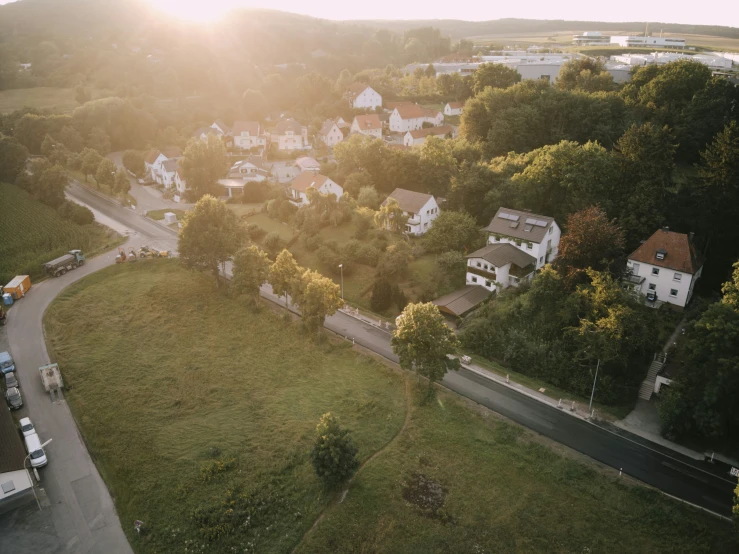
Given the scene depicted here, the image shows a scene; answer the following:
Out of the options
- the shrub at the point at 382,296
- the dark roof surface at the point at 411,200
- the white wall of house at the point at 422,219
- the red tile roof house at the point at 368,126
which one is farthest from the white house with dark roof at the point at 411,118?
the shrub at the point at 382,296

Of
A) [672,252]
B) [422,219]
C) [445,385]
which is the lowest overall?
[445,385]

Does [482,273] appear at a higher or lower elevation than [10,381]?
higher

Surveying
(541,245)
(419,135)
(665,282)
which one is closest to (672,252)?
(665,282)

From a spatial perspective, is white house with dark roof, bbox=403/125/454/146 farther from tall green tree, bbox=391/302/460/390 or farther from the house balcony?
tall green tree, bbox=391/302/460/390

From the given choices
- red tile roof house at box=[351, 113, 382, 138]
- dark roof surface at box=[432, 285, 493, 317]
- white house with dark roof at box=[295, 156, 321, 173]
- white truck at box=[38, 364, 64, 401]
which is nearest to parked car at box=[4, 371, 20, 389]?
white truck at box=[38, 364, 64, 401]

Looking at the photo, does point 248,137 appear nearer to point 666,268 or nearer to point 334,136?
point 334,136

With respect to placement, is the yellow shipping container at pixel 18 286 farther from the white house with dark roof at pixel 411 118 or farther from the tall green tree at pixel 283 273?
the white house with dark roof at pixel 411 118

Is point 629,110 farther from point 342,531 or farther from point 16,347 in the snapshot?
point 16,347
